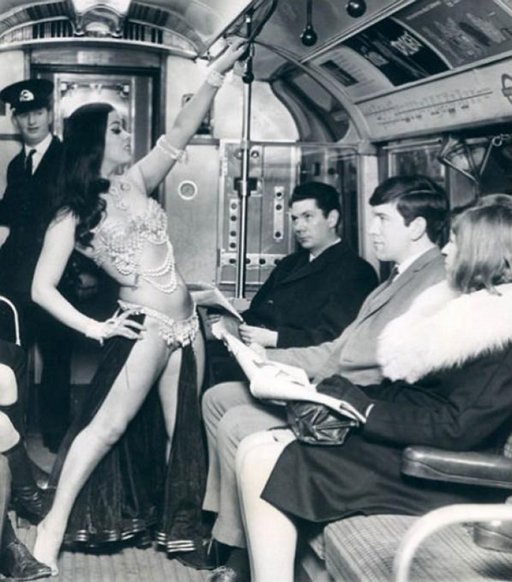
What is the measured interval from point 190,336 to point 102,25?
233 cm

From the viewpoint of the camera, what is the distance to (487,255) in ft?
10.3

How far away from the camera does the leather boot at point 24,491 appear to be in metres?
4.68

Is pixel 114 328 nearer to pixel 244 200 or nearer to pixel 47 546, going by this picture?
pixel 47 546

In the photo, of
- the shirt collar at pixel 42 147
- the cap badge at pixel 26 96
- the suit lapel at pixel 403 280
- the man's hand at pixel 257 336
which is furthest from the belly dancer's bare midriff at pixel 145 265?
the cap badge at pixel 26 96

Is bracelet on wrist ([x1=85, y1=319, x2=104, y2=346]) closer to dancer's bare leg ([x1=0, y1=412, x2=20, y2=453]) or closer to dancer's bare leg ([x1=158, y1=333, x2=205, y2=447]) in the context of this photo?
dancer's bare leg ([x1=158, y1=333, x2=205, y2=447])

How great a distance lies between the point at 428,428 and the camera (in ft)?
10.2

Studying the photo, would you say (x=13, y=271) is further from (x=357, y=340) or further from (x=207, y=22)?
(x=357, y=340)

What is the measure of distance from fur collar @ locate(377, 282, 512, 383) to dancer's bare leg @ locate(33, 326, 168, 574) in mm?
1082

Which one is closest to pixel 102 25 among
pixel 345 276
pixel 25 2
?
pixel 25 2

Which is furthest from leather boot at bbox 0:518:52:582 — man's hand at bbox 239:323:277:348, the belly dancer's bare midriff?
man's hand at bbox 239:323:277:348

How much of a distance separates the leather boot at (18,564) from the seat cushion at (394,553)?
132cm

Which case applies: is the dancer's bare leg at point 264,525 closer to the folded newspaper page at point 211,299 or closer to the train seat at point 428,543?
the train seat at point 428,543

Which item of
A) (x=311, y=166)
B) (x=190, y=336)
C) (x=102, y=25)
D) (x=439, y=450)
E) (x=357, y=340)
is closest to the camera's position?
(x=439, y=450)

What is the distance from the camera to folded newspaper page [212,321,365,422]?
3.17 metres
